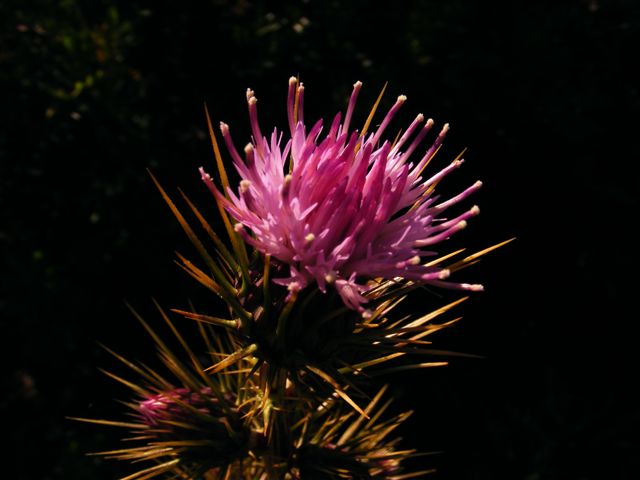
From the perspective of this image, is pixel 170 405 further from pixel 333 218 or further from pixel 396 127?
pixel 396 127

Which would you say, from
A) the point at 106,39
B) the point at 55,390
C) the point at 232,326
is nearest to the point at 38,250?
the point at 55,390

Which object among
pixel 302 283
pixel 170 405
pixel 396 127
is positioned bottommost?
pixel 170 405

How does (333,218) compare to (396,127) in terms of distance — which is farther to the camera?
(396,127)

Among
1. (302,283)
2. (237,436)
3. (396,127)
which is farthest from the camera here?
(396,127)

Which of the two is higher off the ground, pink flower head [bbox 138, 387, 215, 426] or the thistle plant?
the thistle plant

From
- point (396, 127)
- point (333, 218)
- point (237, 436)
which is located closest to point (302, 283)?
point (333, 218)

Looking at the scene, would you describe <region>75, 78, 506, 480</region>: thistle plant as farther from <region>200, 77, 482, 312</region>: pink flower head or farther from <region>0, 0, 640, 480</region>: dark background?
<region>0, 0, 640, 480</region>: dark background

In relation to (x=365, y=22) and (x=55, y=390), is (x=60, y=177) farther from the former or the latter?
(x=365, y=22)

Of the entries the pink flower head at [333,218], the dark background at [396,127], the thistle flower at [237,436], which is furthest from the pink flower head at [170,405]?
the dark background at [396,127]

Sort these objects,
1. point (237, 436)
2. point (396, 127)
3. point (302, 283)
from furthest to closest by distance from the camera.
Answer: point (396, 127), point (237, 436), point (302, 283)

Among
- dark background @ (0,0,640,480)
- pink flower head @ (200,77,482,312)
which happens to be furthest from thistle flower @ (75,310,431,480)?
dark background @ (0,0,640,480)
